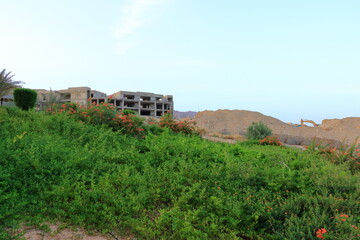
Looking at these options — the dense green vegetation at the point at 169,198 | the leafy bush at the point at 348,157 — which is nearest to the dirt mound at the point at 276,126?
the leafy bush at the point at 348,157

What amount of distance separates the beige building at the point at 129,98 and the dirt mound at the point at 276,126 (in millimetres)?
25726

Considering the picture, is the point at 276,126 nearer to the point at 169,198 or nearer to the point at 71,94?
the point at 169,198

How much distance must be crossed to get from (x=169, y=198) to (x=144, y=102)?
55.6 meters

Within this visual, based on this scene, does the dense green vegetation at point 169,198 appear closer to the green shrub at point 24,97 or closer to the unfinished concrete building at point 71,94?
the green shrub at point 24,97

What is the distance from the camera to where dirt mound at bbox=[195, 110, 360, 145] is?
2517 cm

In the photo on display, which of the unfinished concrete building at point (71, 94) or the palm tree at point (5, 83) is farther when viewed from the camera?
the unfinished concrete building at point (71, 94)

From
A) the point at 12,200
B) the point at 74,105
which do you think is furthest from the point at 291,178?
the point at 74,105

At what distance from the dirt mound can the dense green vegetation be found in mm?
17031

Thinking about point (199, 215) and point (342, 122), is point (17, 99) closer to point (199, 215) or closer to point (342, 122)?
point (199, 215)

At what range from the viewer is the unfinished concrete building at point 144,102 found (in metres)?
56.5

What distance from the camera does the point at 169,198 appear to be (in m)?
4.71

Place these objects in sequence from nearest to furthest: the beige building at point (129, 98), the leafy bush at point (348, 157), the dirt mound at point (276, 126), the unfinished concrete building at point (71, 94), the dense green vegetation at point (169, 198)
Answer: the dense green vegetation at point (169, 198) < the leafy bush at point (348, 157) < the dirt mound at point (276, 126) < the unfinished concrete building at point (71, 94) < the beige building at point (129, 98)

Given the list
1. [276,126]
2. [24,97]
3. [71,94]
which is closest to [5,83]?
[24,97]

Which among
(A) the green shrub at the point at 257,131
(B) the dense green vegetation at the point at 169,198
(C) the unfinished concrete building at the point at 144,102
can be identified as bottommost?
(B) the dense green vegetation at the point at 169,198
